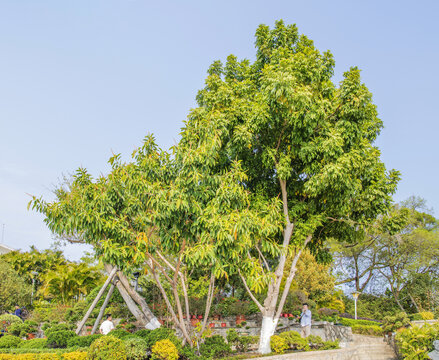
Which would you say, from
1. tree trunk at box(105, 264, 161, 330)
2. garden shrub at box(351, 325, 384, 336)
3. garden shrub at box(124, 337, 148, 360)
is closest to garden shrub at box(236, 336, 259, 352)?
tree trunk at box(105, 264, 161, 330)

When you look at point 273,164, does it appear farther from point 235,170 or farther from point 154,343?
point 154,343

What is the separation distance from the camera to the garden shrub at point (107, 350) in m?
8.71

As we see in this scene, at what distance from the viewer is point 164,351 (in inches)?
374

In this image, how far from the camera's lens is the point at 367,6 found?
12805 mm

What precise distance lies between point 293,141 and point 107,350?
326 inches

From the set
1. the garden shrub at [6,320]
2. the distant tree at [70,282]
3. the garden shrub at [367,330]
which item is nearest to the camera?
the garden shrub at [6,320]

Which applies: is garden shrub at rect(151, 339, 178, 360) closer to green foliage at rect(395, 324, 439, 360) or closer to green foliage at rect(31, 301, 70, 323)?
green foliage at rect(395, 324, 439, 360)

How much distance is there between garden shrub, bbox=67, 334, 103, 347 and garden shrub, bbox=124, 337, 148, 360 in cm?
122

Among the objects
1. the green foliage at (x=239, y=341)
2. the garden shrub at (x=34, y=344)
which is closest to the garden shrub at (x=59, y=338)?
the garden shrub at (x=34, y=344)

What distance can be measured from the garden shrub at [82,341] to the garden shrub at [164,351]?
1753 millimetres

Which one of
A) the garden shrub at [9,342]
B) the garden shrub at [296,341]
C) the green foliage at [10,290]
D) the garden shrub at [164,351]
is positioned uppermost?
the green foliage at [10,290]

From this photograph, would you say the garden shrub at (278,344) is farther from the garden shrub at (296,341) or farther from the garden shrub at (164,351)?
the garden shrub at (164,351)

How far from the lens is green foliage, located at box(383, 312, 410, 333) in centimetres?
1586

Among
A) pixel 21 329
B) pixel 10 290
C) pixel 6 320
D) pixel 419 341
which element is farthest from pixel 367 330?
pixel 10 290
